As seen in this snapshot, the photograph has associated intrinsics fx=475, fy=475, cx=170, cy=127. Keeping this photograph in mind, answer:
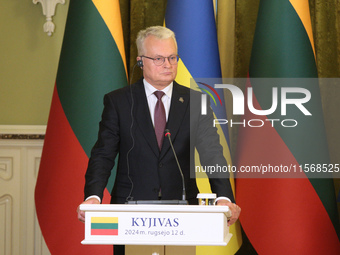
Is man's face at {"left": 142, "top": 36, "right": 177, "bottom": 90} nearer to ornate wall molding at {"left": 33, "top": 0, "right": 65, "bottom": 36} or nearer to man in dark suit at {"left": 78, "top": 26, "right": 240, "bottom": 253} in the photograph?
man in dark suit at {"left": 78, "top": 26, "right": 240, "bottom": 253}

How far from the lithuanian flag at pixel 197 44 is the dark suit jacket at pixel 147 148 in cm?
84

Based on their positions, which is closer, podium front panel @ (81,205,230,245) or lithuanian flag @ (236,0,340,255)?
podium front panel @ (81,205,230,245)

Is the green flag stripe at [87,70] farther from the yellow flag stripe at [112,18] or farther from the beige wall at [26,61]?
the beige wall at [26,61]

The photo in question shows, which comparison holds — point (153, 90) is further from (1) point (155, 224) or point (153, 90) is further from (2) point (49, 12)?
(2) point (49, 12)

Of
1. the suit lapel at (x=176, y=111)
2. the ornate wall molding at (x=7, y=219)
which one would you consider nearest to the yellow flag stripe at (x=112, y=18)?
the suit lapel at (x=176, y=111)

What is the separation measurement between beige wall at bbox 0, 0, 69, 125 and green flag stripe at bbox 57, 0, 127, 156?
1.87 ft

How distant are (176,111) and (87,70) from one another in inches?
42.7

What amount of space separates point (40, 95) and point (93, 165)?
5.83 ft

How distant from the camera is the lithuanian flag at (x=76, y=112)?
286 centimetres

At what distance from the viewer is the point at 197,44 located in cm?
302

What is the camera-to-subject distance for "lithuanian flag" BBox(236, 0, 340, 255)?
279cm

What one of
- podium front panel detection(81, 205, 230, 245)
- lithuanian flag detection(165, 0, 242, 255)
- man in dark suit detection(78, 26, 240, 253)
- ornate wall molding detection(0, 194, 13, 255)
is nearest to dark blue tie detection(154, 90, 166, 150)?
man in dark suit detection(78, 26, 240, 253)

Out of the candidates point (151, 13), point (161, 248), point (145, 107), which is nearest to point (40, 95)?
point (151, 13)

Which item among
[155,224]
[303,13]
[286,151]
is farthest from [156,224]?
[303,13]
